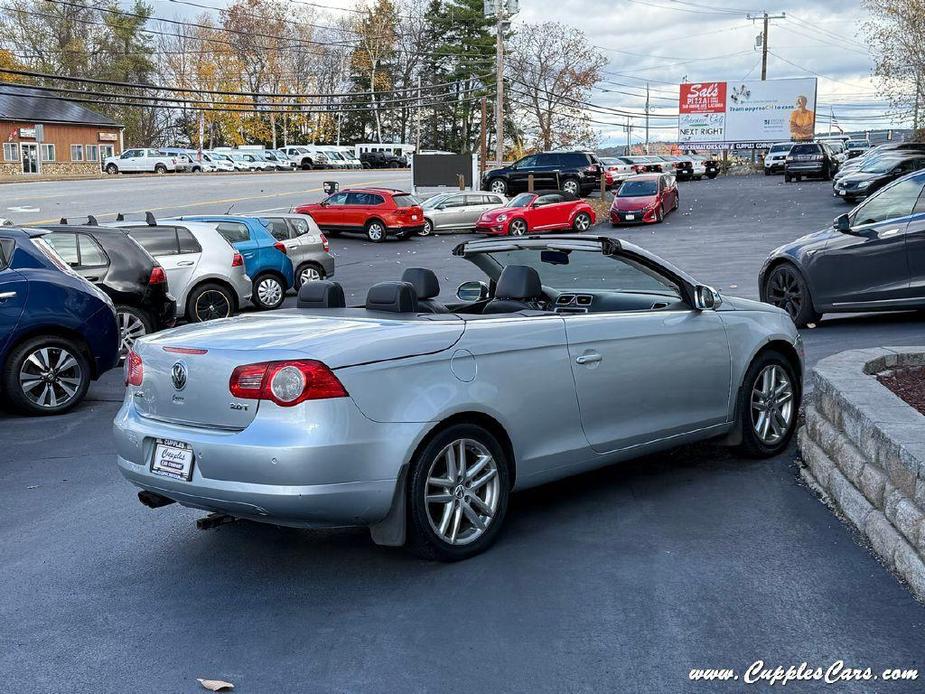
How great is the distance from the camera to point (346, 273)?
25.4 metres

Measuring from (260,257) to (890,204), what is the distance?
10452 mm

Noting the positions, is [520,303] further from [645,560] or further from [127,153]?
[127,153]

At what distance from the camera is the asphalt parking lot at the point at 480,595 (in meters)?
3.98

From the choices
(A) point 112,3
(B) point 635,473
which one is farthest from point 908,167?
(A) point 112,3

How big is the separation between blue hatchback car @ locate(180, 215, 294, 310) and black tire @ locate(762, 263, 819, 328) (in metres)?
8.97

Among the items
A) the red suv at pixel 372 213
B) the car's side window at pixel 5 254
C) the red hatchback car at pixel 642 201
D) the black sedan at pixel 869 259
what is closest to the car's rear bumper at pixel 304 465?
the car's side window at pixel 5 254

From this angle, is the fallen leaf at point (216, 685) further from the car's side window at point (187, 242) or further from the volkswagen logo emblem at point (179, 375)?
the car's side window at point (187, 242)

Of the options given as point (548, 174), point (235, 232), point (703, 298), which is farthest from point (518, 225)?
point (703, 298)

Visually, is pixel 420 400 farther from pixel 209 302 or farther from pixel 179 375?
pixel 209 302

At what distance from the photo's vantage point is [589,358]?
18.5ft

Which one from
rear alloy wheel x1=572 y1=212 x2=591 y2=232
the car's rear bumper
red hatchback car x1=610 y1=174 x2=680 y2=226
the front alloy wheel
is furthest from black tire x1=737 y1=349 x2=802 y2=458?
red hatchback car x1=610 y1=174 x2=680 y2=226

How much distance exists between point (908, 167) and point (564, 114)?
155 ft

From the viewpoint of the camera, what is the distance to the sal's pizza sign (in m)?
66.6

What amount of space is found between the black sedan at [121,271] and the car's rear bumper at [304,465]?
24.6 feet
